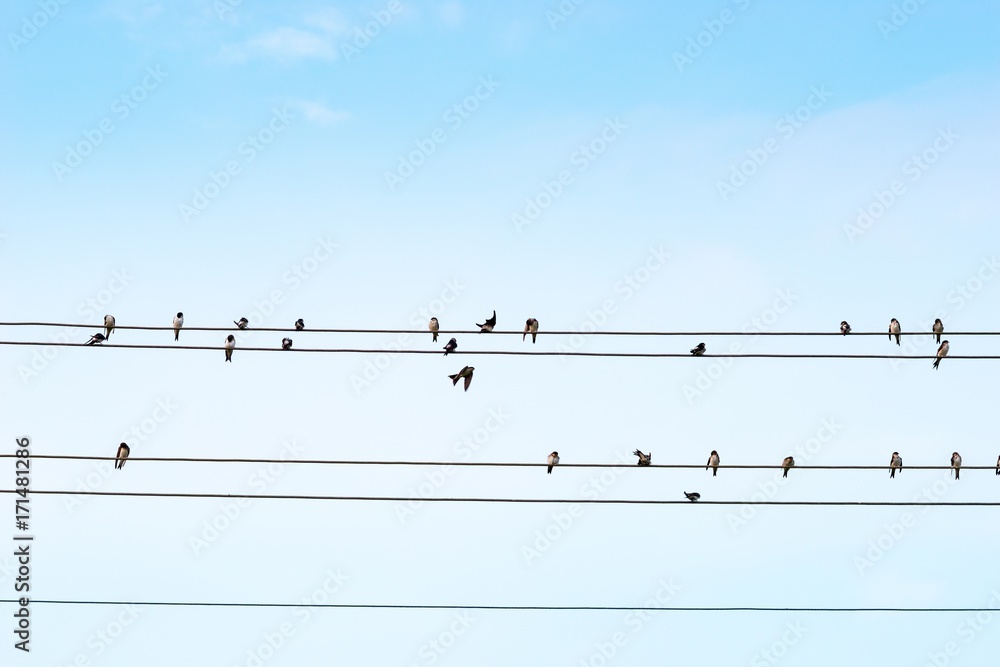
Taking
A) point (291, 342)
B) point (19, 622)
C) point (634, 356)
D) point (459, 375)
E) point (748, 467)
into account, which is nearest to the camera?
point (748, 467)

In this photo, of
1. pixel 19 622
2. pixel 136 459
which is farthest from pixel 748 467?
pixel 19 622

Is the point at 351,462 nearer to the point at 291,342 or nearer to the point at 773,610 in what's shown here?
the point at 773,610

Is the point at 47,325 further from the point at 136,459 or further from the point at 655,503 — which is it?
the point at 655,503

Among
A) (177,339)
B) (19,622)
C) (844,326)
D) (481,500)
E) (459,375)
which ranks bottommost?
(19,622)

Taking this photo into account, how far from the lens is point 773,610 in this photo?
18188 millimetres

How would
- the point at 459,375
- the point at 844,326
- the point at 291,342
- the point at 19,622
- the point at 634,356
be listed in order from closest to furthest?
the point at 634,356 < the point at 19,622 < the point at 459,375 < the point at 291,342 < the point at 844,326

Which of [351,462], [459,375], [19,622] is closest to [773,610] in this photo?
[351,462]

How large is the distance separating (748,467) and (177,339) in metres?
6.86

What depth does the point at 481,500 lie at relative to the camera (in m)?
17.9

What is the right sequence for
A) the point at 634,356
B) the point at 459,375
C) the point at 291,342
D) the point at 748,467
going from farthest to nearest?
the point at 291,342
the point at 459,375
the point at 634,356
the point at 748,467

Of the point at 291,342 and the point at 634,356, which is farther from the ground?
the point at 291,342

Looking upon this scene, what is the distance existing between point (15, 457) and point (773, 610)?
870 centimetres

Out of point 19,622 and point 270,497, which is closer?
point 270,497

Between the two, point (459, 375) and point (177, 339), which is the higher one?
point (459, 375)
